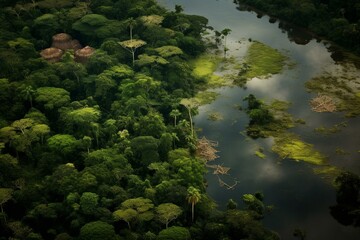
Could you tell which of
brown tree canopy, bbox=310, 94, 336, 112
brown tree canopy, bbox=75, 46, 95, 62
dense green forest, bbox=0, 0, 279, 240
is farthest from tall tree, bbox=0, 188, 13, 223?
brown tree canopy, bbox=310, 94, 336, 112

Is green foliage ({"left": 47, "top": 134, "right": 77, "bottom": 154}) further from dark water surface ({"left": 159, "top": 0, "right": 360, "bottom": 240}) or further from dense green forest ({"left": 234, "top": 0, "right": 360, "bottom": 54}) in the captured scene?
dense green forest ({"left": 234, "top": 0, "right": 360, "bottom": 54})

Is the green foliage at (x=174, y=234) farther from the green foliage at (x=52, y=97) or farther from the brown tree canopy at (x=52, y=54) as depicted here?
the brown tree canopy at (x=52, y=54)

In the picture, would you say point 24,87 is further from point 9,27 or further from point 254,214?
point 254,214

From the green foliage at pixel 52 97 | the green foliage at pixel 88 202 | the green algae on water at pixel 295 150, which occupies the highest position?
the green foliage at pixel 52 97

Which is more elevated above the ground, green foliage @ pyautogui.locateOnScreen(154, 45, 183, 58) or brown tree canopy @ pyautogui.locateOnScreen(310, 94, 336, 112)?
green foliage @ pyautogui.locateOnScreen(154, 45, 183, 58)

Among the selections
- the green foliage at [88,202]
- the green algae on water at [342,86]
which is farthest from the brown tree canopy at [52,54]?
the green algae on water at [342,86]
